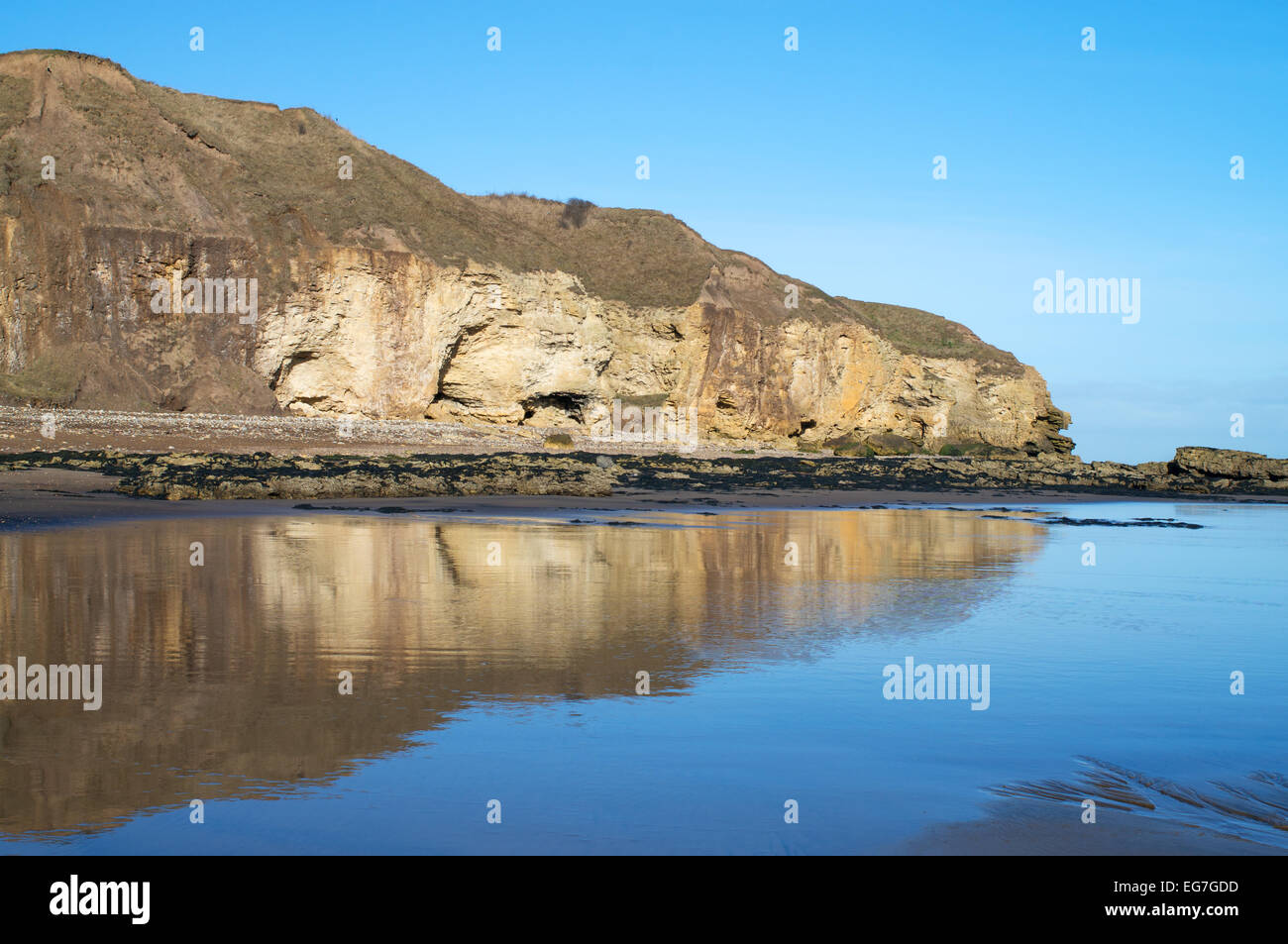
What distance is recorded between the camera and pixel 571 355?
55.0 m

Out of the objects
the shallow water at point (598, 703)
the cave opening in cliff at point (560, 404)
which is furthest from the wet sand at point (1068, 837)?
the cave opening in cliff at point (560, 404)

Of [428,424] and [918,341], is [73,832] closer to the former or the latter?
[428,424]

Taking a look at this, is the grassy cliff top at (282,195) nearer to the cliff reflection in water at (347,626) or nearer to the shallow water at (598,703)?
the cliff reflection in water at (347,626)

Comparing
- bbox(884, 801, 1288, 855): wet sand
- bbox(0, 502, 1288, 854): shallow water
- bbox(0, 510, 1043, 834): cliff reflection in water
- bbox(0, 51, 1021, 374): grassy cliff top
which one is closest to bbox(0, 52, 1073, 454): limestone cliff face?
bbox(0, 51, 1021, 374): grassy cliff top

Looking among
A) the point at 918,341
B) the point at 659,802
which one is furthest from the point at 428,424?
the point at 918,341

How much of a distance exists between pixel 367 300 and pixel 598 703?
144ft

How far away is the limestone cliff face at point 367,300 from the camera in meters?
39.1

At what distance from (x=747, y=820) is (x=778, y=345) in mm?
61826

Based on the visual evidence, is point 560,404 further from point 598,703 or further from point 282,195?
point 598,703

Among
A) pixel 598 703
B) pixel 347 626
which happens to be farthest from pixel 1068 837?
pixel 347 626

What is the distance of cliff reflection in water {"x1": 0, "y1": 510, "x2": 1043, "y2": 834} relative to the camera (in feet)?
15.3

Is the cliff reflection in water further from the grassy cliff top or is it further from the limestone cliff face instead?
the grassy cliff top

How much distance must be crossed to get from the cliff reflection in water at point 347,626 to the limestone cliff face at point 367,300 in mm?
27908

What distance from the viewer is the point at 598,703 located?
5.72m
